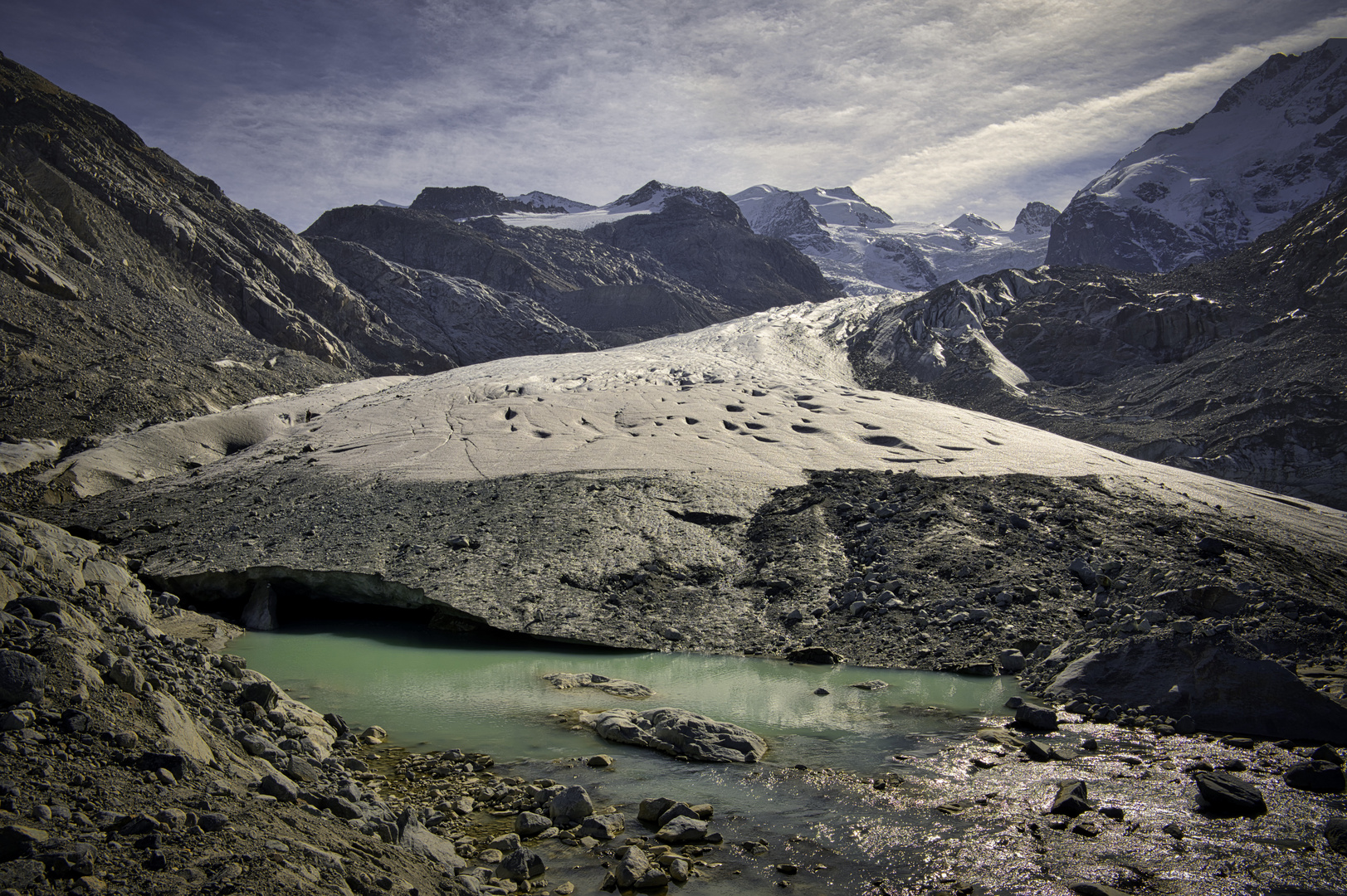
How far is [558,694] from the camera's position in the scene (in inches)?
362

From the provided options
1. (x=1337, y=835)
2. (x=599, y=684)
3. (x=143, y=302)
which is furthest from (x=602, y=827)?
(x=143, y=302)

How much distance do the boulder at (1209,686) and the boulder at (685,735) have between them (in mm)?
4537

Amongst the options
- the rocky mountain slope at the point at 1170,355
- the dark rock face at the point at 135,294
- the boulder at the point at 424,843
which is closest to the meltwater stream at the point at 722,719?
the boulder at the point at 424,843

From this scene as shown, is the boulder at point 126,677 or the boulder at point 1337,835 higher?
the boulder at point 126,677

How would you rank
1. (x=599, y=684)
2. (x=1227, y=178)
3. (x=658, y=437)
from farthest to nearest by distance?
(x=1227, y=178) < (x=658, y=437) < (x=599, y=684)

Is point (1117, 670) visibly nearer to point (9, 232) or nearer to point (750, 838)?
point (750, 838)

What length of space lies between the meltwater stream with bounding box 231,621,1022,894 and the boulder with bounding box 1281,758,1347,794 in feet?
8.75

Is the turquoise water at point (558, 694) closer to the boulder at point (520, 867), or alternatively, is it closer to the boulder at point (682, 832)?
the boulder at point (682, 832)

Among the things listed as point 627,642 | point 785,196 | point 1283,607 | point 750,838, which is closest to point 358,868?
point 750,838

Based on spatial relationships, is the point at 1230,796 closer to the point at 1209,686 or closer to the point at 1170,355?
the point at 1209,686

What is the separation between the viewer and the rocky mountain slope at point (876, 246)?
5320 inches

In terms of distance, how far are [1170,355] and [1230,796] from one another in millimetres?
41724

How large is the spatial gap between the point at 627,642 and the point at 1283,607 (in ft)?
32.6

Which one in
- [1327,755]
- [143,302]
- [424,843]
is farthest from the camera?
[143,302]
